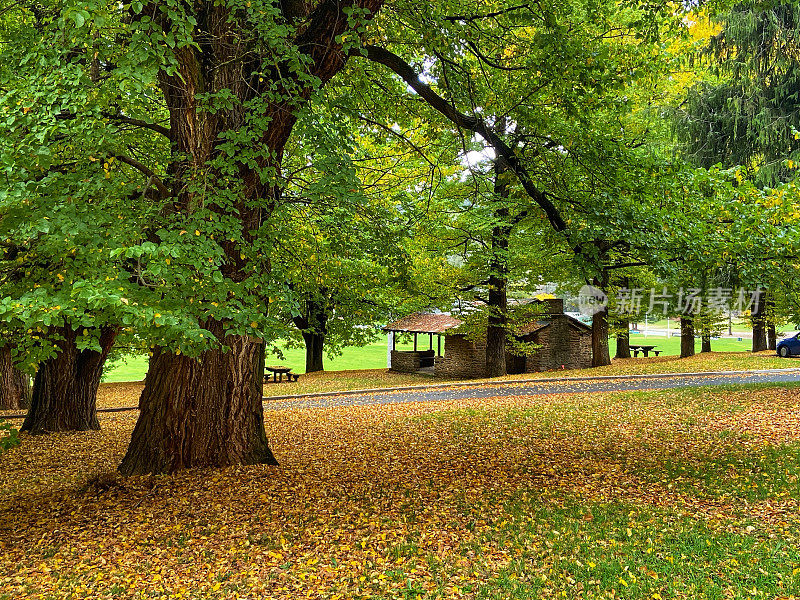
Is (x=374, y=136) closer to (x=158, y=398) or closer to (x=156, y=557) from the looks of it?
(x=158, y=398)

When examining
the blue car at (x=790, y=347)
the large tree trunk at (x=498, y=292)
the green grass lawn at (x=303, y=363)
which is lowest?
the green grass lawn at (x=303, y=363)

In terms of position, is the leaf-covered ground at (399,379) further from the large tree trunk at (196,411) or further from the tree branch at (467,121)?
the tree branch at (467,121)

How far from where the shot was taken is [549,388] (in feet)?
52.3

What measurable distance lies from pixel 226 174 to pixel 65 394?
286 inches

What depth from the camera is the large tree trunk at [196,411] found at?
6.80 m

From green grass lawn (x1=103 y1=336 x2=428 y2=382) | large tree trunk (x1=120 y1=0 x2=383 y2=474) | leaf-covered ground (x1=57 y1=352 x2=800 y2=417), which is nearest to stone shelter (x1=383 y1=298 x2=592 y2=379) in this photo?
leaf-covered ground (x1=57 y1=352 x2=800 y2=417)

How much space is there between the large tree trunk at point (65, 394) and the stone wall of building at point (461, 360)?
50.0ft

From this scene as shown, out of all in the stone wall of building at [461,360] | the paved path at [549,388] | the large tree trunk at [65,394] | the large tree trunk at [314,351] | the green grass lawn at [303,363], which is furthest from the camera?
the green grass lawn at [303,363]

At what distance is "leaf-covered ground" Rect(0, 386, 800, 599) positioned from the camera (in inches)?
177

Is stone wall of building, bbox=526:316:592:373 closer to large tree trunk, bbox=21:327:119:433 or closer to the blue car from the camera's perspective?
the blue car

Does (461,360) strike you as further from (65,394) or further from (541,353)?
(65,394)

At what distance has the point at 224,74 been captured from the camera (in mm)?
6062

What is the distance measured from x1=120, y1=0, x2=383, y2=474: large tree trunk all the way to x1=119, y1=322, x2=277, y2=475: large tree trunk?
0.01m

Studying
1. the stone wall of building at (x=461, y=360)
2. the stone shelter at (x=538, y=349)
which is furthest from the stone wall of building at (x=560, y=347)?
the stone wall of building at (x=461, y=360)
